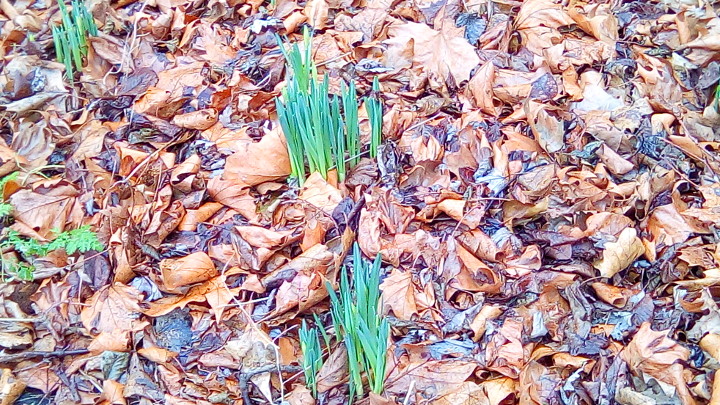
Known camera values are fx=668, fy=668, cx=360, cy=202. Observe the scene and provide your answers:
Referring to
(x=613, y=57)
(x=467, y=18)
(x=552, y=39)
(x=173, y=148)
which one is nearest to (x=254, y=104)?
(x=173, y=148)

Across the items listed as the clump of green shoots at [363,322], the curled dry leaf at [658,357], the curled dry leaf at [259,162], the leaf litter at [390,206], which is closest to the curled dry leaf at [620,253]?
the leaf litter at [390,206]

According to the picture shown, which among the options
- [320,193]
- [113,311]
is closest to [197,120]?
[320,193]

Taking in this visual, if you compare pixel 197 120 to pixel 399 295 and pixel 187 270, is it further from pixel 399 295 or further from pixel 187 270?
pixel 399 295

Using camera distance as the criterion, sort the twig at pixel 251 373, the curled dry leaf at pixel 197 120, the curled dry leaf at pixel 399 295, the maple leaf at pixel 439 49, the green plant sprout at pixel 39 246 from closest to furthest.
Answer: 1. the twig at pixel 251 373
2. the curled dry leaf at pixel 399 295
3. the green plant sprout at pixel 39 246
4. the curled dry leaf at pixel 197 120
5. the maple leaf at pixel 439 49

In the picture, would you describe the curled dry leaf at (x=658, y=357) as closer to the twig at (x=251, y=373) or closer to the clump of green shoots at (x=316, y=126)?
the twig at (x=251, y=373)

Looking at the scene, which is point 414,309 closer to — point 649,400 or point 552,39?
point 649,400

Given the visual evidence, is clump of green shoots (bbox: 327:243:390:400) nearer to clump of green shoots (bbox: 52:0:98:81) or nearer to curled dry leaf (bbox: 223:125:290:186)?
curled dry leaf (bbox: 223:125:290:186)
